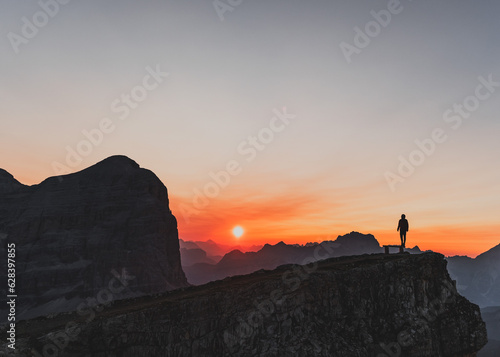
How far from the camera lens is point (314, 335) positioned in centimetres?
2734

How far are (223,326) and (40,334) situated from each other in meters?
16.8

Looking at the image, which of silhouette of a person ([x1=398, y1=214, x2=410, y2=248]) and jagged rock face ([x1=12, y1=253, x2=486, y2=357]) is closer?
jagged rock face ([x1=12, y1=253, x2=486, y2=357])

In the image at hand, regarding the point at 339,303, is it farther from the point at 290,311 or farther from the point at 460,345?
the point at 460,345

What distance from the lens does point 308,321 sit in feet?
93.2

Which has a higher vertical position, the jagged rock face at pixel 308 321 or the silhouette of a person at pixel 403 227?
the silhouette of a person at pixel 403 227

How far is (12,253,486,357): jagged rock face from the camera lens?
90.3ft

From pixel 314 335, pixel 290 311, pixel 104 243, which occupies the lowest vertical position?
pixel 314 335

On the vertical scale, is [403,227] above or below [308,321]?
above

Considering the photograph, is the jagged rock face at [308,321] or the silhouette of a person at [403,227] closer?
the jagged rock face at [308,321]

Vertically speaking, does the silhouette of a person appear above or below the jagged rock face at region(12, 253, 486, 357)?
above

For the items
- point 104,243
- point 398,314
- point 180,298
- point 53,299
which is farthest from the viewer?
point 104,243

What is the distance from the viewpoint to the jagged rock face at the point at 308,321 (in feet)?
90.3

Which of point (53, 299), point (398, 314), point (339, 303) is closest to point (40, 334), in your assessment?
point (339, 303)

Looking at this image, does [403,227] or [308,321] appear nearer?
[308,321]
